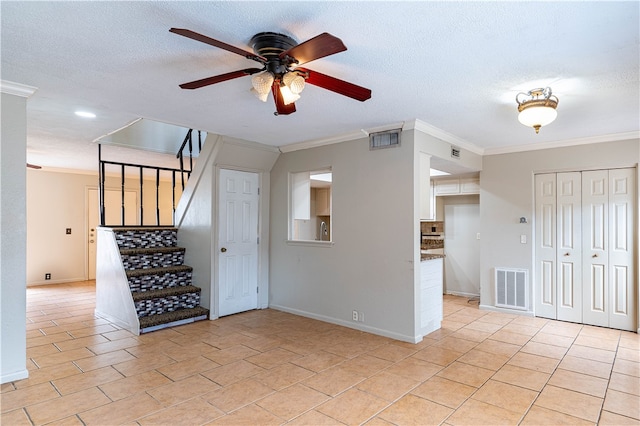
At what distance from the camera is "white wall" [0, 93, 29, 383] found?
2.89m

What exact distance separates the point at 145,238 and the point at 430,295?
405 centimetres

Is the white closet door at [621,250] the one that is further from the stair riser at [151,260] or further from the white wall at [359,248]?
the stair riser at [151,260]

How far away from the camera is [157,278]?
496 cm

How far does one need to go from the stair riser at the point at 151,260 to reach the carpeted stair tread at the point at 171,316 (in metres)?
0.80

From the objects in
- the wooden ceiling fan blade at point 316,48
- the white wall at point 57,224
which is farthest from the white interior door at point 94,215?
the wooden ceiling fan blade at point 316,48

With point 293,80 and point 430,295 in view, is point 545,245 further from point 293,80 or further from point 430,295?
point 293,80

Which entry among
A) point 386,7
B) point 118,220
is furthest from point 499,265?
point 118,220

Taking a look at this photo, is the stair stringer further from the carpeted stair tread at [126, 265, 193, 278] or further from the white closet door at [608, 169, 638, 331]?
the white closet door at [608, 169, 638, 331]

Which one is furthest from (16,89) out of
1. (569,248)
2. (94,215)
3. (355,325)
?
(569,248)

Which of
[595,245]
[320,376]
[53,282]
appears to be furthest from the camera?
[53,282]

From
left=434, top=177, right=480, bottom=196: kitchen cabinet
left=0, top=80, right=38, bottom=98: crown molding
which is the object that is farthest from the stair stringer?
left=434, top=177, right=480, bottom=196: kitchen cabinet

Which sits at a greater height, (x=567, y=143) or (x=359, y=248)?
(x=567, y=143)

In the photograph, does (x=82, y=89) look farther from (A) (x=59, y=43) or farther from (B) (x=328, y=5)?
(B) (x=328, y=5)

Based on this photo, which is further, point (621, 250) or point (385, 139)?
point (621, 250)
